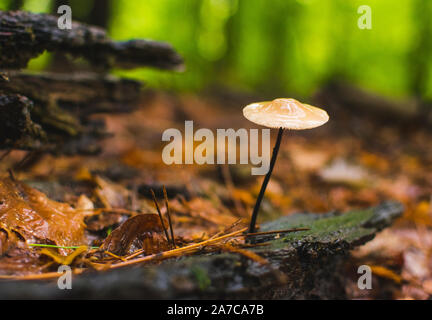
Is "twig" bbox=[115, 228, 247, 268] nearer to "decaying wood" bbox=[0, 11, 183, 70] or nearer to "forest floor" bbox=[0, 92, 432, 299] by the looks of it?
"forest floor" bbox=[0, 92, 432, 299]

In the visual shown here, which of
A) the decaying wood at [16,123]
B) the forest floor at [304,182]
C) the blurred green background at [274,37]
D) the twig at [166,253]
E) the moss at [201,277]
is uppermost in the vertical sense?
the blurred green background at [274,37]

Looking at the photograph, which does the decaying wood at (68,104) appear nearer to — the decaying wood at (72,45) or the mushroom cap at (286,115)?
the decaying wood at (72,45)

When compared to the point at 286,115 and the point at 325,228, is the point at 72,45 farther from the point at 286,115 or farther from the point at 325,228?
the point at 325,228

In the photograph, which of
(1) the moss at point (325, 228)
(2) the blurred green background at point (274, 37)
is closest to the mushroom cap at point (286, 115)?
(1) the moss at point (325, 228)

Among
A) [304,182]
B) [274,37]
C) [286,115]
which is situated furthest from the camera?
[274,37]

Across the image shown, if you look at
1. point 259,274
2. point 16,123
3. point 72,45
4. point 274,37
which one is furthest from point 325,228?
point 274,37

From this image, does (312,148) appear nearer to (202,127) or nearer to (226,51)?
(202,127)
